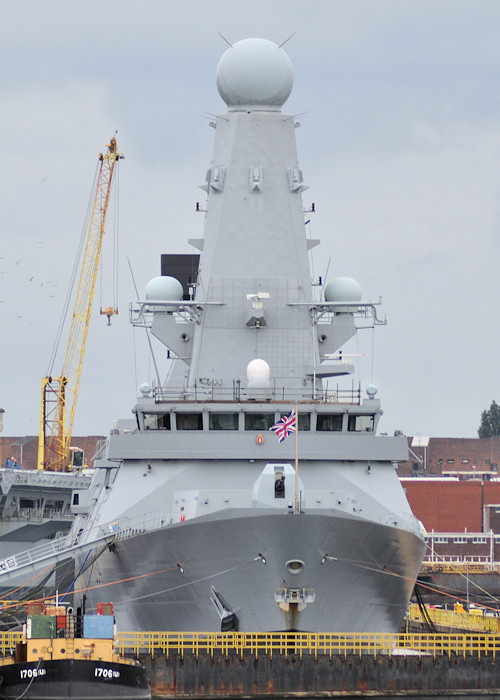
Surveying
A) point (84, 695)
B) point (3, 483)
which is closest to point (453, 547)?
point (3, 483)

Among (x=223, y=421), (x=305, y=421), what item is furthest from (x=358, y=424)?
(x=223, y=421)

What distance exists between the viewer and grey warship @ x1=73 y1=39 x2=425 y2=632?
129 feet

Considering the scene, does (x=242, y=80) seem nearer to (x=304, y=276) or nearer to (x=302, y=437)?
(x=304, y=276)

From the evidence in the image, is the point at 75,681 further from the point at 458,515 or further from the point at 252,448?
the point at 458,515

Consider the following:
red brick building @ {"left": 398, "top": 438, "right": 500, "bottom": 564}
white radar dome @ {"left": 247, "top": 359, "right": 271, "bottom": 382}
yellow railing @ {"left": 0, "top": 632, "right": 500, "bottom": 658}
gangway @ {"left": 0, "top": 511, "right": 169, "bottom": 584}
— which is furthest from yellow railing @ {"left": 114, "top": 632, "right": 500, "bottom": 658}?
red brick building @ {"left": 398, "top": 438, "right": 500, "bottom": 564}

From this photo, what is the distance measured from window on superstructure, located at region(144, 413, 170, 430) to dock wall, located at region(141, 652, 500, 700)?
9584 millimetres

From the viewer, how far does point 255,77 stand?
52.7 m

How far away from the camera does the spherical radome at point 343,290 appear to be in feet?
174

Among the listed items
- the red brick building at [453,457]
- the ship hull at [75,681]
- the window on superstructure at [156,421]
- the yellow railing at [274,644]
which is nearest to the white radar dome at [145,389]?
the window on superstructure at [156,421]

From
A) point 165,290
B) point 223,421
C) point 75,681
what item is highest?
point 165,290

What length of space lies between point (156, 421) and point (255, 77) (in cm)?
1344

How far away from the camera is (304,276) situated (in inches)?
2045

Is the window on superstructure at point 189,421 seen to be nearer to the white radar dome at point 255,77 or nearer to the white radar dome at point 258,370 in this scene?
the white radar dome at point 258,370

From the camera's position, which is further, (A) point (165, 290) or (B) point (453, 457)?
(B) point (453, 457)
